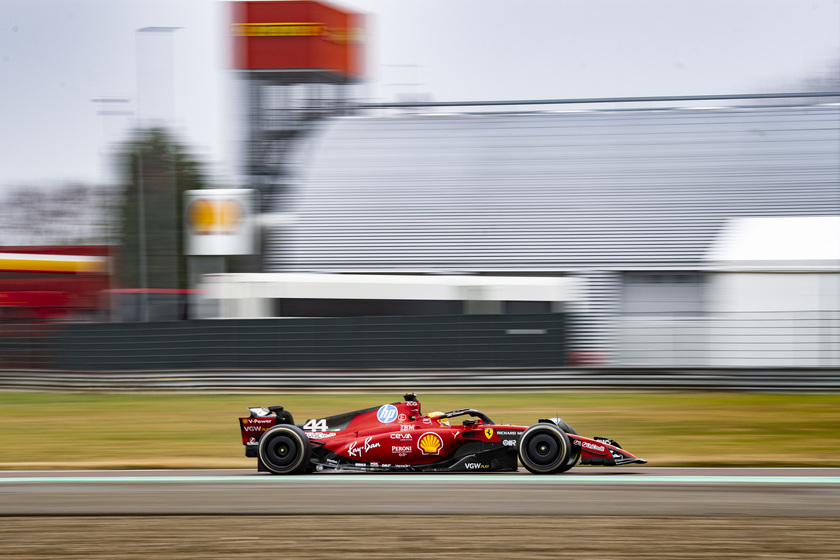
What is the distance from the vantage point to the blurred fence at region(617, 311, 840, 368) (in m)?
17.6

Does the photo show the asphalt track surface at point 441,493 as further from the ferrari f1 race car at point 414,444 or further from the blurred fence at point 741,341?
the blurred fence at point 741,341

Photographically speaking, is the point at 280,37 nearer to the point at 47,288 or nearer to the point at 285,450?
the point at 47,288

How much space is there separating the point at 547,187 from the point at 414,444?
695 inches

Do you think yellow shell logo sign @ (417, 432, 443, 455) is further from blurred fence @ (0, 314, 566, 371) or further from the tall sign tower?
the tall sign tower

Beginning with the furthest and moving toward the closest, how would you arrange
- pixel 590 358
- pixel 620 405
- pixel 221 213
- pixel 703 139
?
pixel 703 139, pixel 221 213, pixel 590 358, pixel 620 405

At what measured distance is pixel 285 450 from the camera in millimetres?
9172

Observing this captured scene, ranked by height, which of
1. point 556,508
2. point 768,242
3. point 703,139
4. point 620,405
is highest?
point 703,139

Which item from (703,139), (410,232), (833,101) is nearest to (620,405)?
(410,232)

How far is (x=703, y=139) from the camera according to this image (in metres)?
26.4

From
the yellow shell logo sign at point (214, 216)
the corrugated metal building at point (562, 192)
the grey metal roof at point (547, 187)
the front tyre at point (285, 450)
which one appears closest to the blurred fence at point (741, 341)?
the corrugated metal building at point (562, 192)

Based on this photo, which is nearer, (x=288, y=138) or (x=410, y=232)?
(x=410, y=232)

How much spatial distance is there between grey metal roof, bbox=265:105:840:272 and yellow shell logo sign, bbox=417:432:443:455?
15.0 m

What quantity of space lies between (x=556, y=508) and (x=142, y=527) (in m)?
3.25

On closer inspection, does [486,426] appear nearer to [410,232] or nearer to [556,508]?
[556,508]
